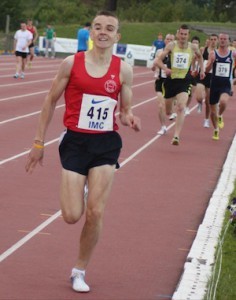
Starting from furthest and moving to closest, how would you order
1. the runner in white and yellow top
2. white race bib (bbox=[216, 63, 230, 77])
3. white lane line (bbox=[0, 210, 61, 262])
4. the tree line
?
the tree line → white race bib (bbox=[216, 63, 230, 77]) → the runner in white and yellow top → white lane line (bbox=[0, 210, 61, 262])

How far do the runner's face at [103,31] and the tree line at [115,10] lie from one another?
65.8 meters

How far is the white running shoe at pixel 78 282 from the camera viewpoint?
6934 mm

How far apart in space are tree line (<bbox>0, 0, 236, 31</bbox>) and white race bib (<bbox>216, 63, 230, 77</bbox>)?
55.4 m

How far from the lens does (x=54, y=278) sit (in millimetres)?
7277

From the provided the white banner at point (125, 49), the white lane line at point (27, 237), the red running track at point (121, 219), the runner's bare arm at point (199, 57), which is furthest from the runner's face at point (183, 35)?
the white banner at point (125, 49)

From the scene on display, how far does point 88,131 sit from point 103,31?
73cm

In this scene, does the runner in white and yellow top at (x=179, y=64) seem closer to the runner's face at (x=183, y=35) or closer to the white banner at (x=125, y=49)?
the runner's face at (x=183, y=35)

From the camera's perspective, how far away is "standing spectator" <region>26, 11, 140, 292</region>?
6.93m

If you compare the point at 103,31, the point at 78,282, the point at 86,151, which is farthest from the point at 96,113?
the point at 78,282

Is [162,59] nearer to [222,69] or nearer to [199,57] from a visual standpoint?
[199,57]

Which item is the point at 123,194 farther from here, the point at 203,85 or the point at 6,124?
the point at 203,85

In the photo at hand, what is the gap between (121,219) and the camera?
9.76 meters

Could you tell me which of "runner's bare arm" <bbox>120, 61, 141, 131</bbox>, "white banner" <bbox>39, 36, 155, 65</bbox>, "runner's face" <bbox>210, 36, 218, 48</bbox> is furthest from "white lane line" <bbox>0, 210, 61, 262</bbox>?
"white banner" <bbox>39, 36, 155, 65</bbox>

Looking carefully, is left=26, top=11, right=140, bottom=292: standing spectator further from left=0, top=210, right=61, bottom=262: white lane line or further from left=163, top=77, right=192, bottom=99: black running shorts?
left=163, top=77, right=192, bottom=99: black running shorts
